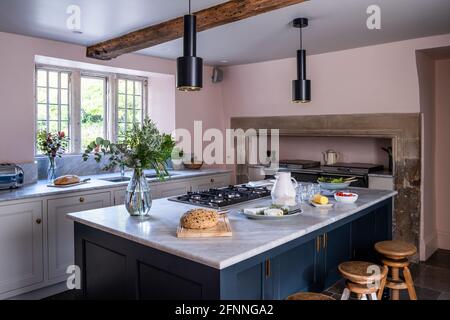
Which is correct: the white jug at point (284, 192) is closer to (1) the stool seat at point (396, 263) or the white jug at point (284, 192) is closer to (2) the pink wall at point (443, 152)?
(1) the stool seat at point (396, 263)

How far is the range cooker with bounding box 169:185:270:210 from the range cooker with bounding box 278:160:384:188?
1.56 metres

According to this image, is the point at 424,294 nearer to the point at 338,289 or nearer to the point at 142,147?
the point at 338,289

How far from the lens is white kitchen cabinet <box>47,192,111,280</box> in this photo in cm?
345

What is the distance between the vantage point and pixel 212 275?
168 cm

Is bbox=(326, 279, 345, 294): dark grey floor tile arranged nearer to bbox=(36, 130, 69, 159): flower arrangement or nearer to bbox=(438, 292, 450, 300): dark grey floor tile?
bbox=(438, 292, 450, 300): dark grey floor tile

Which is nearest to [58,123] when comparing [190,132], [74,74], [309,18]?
[74,74]

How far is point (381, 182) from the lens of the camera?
432 cm

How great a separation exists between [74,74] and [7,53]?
917 mm

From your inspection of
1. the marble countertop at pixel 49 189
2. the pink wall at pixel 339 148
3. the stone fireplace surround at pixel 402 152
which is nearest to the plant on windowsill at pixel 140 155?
the marble countertop at pixel 49 189

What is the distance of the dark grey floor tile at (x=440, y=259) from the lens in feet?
13.7

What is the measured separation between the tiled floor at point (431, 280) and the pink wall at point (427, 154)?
14 cm

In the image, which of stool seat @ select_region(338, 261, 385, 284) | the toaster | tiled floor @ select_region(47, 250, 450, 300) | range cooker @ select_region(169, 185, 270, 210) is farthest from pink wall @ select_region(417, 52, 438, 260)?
the toaster

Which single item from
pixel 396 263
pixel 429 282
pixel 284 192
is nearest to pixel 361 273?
pixel 396 263

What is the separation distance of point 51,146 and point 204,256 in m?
2.97
